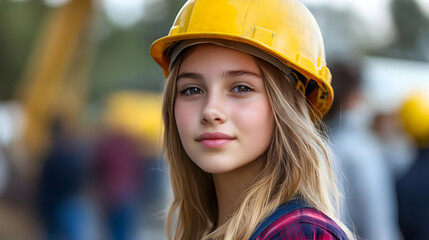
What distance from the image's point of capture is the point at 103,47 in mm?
37969

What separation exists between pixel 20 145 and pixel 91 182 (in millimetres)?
1234

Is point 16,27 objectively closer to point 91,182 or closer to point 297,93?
Result: point 91,182

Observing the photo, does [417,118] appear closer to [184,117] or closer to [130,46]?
[184,117]

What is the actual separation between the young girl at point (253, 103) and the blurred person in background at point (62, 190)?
6.59m

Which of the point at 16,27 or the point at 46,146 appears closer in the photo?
the point at 46,146

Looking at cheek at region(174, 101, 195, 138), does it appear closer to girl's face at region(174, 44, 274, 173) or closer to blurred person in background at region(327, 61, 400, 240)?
girl's face at region(174, 44, 274, 173)

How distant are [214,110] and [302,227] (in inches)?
21.7

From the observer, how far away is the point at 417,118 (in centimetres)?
539

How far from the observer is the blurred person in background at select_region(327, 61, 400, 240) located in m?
4.57

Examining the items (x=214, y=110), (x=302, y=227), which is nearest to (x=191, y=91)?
(x=214, y=110)

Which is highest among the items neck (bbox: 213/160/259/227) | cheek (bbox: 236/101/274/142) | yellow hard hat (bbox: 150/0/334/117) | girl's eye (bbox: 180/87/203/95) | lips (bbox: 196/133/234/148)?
yellow hard hat (bbox: 150/0/334/117)

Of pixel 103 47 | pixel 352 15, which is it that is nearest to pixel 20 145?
pixel 103 47

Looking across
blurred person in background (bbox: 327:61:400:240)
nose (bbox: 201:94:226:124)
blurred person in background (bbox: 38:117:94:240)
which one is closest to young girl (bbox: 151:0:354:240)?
nose (bbox: 201:94:226:124)

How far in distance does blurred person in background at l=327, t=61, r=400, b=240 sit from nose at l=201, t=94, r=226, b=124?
2.36m
